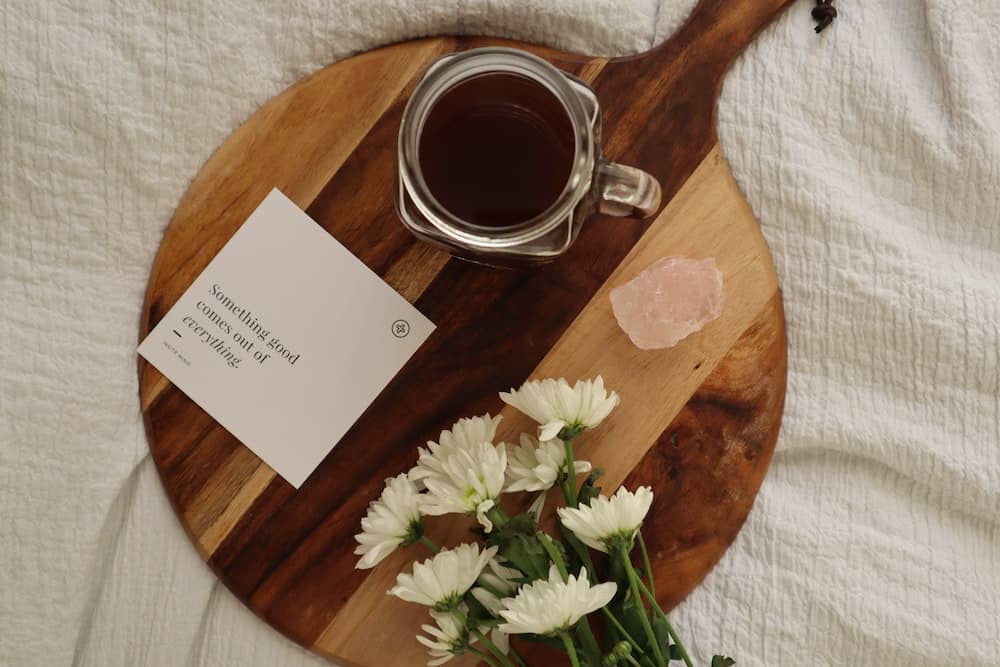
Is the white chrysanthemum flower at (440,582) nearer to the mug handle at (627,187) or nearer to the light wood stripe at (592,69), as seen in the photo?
the mug handle at (627,187)

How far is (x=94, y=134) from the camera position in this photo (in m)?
0.63

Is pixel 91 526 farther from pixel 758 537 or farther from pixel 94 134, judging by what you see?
pixel 758 537

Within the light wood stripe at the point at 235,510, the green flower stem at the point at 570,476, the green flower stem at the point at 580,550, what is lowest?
the light wood stripe at the point at 235,510

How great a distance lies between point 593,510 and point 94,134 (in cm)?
46

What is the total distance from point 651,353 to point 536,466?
13cm

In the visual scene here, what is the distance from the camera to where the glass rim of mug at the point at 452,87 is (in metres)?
0.48

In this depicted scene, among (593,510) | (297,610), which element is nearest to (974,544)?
(593,510)

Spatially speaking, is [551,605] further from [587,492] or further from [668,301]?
[668,301]

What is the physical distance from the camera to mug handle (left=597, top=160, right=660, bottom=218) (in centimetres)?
51

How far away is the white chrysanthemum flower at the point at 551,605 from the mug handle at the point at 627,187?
22cm

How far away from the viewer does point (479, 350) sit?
60cm

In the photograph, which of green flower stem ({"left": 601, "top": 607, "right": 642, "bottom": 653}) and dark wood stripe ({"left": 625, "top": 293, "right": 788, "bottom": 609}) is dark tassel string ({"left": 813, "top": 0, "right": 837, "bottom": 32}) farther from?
green flower stem ({"left": 601, "top": 607, "right": 642, "bottom": 653})

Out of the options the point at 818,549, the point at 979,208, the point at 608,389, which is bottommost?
the point at 818,549

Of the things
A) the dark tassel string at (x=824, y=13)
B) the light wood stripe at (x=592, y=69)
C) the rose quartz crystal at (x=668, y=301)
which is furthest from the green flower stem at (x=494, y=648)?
the dark tassel string at (x=824, y=13)
